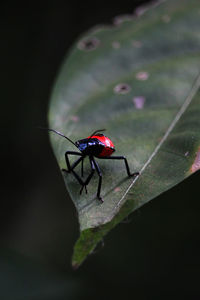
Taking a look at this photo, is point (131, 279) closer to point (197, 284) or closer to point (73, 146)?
point (197, 284)

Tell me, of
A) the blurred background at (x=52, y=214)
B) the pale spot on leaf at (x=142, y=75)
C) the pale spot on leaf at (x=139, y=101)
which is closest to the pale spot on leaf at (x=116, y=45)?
the pale spot on leaf at (x=142, y=75)

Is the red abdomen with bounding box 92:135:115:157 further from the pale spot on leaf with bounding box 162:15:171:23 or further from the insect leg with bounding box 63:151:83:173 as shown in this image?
the pale spot on leaf with bounding box 162:15:171:23

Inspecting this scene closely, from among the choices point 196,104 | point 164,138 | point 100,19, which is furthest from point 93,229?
point 100,19

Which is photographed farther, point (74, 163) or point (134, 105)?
point (134, 105)

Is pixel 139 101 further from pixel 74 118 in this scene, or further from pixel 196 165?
pixel 196 165

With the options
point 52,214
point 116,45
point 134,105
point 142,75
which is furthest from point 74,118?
point 52,214
